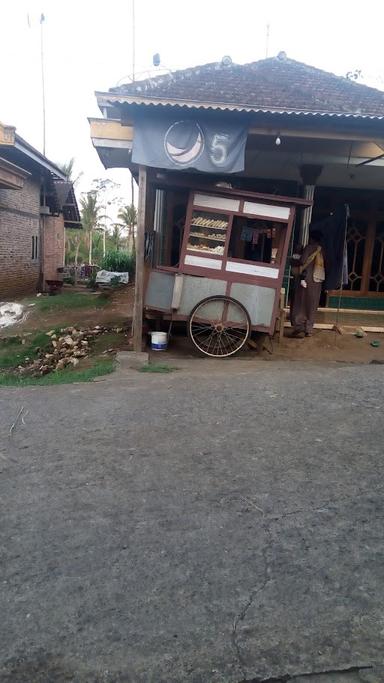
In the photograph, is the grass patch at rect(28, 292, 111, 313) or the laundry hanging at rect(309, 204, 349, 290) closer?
the laundry hanging at rect(309, 204, 349, 290)

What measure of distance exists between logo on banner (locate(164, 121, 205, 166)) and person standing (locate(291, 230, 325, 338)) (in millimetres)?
2823

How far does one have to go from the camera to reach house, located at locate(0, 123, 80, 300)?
16.3 meters

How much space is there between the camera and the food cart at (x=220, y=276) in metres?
7.88

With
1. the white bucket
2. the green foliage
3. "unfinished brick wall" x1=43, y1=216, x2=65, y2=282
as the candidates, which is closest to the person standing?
the white bucket

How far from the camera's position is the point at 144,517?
3.24 meters

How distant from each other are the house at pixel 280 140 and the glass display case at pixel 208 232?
1.56 feet

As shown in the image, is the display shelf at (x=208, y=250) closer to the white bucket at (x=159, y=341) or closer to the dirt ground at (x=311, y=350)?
the white bucket at (x=159, y=341)

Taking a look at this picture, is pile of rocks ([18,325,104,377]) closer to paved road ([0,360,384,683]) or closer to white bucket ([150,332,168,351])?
white bucket ([150,332,168,351])

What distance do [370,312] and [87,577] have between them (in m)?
10.1

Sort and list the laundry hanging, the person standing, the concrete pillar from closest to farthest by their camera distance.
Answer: the person standing → the concrete pillar → the laundry hanging

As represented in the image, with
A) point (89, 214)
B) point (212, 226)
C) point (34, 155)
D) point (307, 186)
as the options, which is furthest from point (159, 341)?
point (89, 214)

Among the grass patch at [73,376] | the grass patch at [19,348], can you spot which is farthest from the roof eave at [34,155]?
the grass patch at [73,376]

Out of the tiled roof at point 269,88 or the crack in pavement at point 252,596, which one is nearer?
the crack in pavement at point 252,596

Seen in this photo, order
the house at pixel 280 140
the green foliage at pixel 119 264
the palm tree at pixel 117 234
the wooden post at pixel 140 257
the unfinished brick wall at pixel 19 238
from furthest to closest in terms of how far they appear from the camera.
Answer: the palm tree at pixel 117 234 → the green foliage at pixel 119 264 → the unfinished brick wall at pixel 19 238 → the wooden post at pixel 140 257 → the house at pixel 280 140
